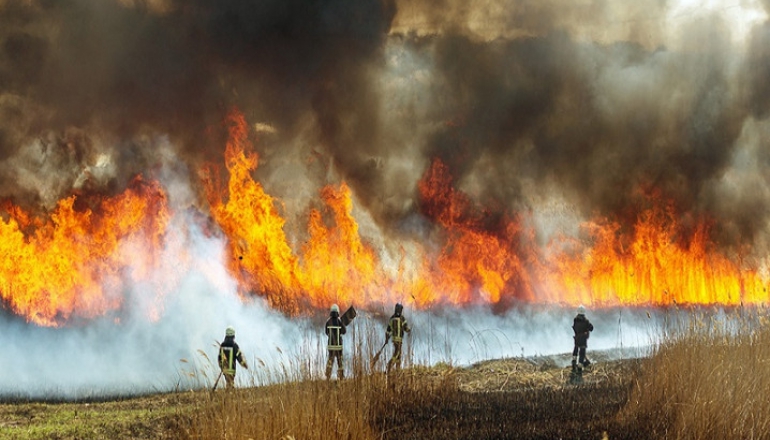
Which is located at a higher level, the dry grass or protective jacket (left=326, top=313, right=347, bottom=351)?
protective jacket (left=326, top=313, right=347, bottom=351)

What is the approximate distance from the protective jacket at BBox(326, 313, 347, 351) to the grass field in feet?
11.2

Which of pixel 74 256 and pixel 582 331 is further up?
pixel 74 256

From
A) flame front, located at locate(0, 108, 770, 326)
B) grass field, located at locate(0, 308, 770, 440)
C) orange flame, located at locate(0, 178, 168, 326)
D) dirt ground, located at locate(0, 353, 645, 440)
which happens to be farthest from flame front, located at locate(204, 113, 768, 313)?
grass field, located at locate(0, 308, 770, 440)

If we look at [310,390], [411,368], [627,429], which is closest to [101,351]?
[411,368]

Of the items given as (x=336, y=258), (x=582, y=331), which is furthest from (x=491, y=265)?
(x=582, y=331)

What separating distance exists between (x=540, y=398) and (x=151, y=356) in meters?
20.9

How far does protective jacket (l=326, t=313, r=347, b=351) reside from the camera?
1809 centimetres

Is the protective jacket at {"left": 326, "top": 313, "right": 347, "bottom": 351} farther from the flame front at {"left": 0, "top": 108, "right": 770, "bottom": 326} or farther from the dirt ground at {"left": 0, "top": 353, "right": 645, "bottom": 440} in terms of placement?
the flame front at {"left": 0, "top": 108, "right": 770, "bottom": 326}

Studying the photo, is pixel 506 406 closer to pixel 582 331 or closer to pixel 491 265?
pixel 582 331

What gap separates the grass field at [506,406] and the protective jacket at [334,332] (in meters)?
3.43

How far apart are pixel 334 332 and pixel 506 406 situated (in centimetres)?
606

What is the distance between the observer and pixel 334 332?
18.4 meters

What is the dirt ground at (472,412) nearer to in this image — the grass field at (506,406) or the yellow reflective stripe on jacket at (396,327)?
A: the grass field at (506,406)

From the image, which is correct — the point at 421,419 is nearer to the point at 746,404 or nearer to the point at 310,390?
the point at 310,390
